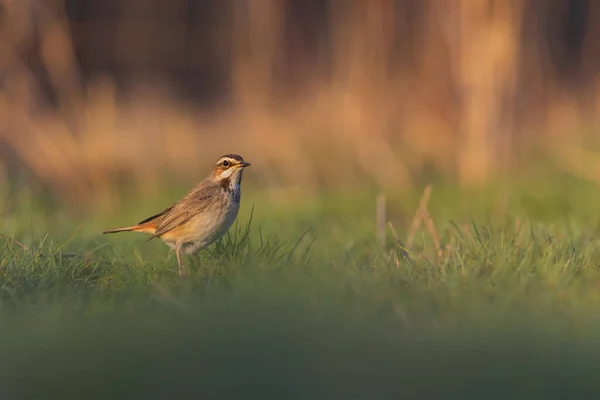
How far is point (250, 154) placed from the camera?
11680 millimetres

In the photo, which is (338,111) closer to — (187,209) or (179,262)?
(187,209)

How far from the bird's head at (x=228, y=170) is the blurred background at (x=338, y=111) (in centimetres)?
347

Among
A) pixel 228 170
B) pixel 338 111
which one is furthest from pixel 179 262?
pixel 338 111

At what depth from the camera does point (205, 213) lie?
5.84m

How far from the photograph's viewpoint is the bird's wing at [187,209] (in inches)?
232

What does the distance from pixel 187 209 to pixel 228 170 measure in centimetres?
37

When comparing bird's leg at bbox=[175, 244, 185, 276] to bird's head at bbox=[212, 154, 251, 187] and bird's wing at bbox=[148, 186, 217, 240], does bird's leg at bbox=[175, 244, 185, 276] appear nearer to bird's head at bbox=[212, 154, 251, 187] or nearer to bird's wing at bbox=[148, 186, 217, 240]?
bird's wing at bbox=[148, 186, 217, 240]

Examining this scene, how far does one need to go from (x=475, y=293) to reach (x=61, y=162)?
20.3 ft

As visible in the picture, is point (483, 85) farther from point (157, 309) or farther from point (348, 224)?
point (157, 309)

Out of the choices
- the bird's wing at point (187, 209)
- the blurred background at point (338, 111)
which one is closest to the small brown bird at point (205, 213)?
the bird's wing at point (187, 209)

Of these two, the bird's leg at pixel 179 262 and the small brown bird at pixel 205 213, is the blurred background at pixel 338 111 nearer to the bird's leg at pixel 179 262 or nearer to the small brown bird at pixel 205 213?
the small brown bird at pixel 205 213

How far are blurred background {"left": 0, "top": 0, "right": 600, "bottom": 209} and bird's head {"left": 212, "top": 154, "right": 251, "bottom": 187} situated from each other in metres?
3.47

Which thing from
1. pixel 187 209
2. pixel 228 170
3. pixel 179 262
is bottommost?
pixel 179 262

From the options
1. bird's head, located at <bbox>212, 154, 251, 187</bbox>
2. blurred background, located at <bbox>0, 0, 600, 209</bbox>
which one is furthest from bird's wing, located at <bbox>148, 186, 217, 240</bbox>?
blurred background, located at <bbox>0, 0, 600, 209</bbox>
